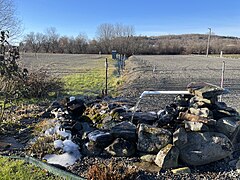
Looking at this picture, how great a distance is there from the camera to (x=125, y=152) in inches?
152

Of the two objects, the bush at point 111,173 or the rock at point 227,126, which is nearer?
the bush at point 111,173

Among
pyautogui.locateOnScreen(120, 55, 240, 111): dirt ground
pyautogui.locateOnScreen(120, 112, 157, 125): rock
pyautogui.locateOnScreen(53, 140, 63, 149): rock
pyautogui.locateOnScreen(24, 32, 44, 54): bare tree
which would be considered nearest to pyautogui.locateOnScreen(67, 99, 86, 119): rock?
pyautogui.locateOnScreen(120, 112, 157, 125): rock

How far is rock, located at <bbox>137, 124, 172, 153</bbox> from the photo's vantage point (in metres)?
3.74

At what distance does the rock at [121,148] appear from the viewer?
3.86 meters

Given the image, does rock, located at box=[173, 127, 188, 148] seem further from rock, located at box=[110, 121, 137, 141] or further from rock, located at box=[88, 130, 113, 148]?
rock, located at box=[88, 130, 113, 148]

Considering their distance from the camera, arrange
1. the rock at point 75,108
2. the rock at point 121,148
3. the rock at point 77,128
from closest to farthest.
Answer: the rock at point 121,148 → the rock at point 77,128 → the rock at point 75,108

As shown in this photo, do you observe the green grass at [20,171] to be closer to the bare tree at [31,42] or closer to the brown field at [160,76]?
the brown field at [160,76]

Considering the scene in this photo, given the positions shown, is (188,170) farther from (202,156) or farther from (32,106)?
(32,106)

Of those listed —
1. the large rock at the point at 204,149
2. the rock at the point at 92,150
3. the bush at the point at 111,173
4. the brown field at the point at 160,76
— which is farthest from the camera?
the brown field at the point at 160,76

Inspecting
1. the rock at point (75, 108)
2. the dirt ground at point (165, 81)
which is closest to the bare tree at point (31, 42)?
the dirt ground at point (165, 81)

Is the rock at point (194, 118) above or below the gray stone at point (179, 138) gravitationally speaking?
above

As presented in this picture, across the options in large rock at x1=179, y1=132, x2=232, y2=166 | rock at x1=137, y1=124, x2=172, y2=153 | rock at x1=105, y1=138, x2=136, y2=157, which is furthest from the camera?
rock at x1=105, y1=138, x2=136, y2=157

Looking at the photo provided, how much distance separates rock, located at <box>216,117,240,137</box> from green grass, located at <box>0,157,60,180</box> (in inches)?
99.5

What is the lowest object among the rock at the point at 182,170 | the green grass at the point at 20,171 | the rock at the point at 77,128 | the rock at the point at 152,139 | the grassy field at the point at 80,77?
the grassy field at the point at 80,77
